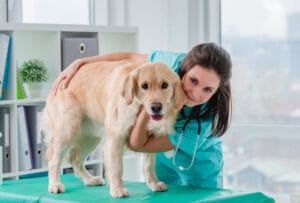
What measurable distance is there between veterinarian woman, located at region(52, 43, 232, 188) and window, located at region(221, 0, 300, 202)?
1.04 metres

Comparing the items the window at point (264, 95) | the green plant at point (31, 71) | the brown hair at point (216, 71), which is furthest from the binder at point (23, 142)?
the window at point (264, 95)

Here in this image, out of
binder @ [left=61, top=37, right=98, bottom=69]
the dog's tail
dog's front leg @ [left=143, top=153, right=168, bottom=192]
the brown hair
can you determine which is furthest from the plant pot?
the brown hair

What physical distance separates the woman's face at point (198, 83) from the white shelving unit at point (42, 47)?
118 cm

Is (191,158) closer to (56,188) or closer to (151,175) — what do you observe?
(151,175)

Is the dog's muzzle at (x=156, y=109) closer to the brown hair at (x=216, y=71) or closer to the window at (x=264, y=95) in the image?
the brown hair at (x=216, y=71)

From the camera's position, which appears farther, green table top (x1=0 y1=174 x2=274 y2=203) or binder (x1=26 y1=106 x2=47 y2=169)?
binder (x1=26 y1=106 x2=47 y2=169)

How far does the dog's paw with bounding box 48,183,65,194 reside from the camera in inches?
94.3

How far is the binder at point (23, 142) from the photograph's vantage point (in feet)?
10.4

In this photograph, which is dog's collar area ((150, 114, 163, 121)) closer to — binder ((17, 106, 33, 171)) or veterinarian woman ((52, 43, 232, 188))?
veterinarian woman ((52, 43, 232, 188))

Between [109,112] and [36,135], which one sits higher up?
[109,112]

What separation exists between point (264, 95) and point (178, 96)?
1.74m

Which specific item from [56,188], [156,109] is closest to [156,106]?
[156,109]

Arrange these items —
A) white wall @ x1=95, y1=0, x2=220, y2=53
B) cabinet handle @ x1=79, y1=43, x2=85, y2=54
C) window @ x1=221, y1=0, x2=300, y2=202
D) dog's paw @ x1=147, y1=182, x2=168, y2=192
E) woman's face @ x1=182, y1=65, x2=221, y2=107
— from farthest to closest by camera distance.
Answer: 1. white wall @ x1=95, y1=0, x2=220, y2=53
2. window @ x1=221, y1=0, x2=300, y2=202
3. cabinet handle @ x1=79, y1=43, x2=85, y2=54
4. dog's paw @ x1=147, y1=182, x2=168, y2=192
5. woman's face @ x1=182, y1=65, x2=221, y2=107

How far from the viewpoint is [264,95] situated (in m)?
3.72
